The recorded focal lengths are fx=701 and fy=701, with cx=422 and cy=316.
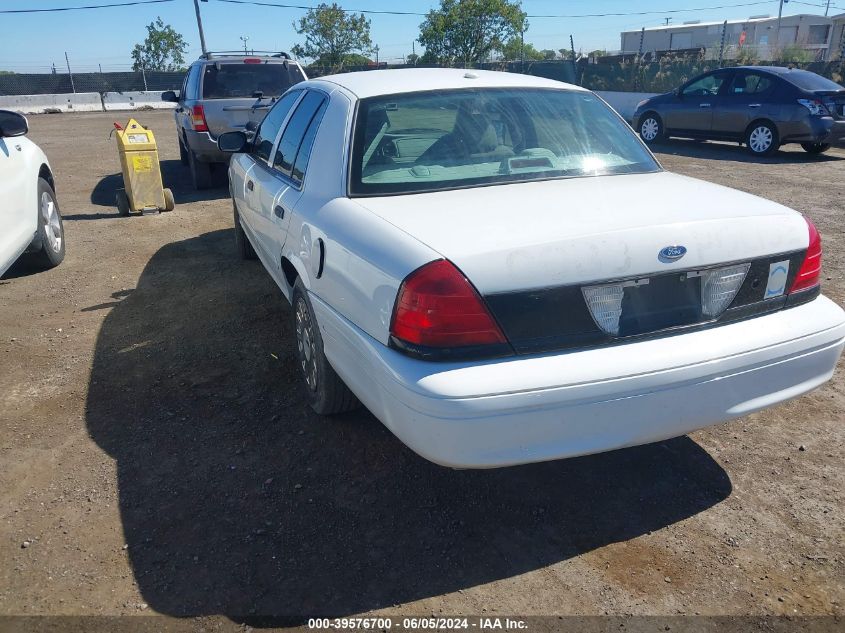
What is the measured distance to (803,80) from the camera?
12.4 metres

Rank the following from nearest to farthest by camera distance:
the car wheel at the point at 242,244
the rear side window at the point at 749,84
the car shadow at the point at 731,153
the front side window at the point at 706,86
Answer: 1. the car wheel at the point at 242,244
2. the car shadow at the point at 731,153
3. the rear side window at the point at 749,84
4. the front side window at the point at 706,86

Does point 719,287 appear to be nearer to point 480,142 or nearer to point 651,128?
point 480,142

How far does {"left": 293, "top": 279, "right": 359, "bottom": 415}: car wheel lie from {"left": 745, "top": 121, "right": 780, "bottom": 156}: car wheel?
11.6m

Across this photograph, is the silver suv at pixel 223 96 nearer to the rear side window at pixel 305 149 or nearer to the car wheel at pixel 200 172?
the car wheel at pixel 200 172

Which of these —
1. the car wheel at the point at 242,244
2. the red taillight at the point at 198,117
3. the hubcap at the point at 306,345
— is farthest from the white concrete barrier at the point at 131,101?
the hubcap at the point at 306,345

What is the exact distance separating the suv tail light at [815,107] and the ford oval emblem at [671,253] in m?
11.4

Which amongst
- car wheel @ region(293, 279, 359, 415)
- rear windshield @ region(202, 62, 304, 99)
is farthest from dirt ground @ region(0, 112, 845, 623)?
rear windshield @ region(202, 62, 304, 99)

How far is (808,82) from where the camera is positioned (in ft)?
40.5

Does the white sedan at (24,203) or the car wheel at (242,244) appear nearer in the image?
the white sedan at (24,203)

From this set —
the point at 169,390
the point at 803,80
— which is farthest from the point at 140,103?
the point at 169,390

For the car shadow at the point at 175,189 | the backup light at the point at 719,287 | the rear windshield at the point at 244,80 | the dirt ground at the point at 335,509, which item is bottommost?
the dirt ground at the point at 335,509

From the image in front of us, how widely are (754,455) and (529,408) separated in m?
1.62

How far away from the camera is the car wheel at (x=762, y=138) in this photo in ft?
41.2

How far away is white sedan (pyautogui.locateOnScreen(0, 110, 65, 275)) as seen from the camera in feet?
16.9
